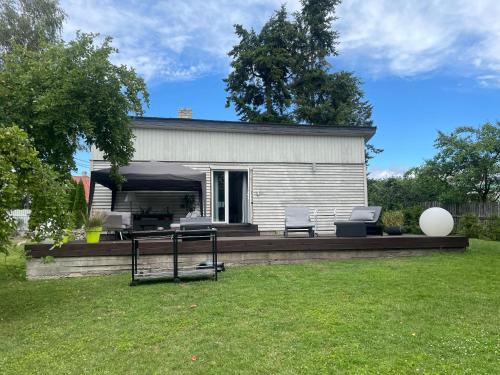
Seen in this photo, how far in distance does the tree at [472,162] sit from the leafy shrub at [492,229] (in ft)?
7.33

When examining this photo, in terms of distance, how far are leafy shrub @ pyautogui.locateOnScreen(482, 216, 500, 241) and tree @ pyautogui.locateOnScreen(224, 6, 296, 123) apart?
575 inches

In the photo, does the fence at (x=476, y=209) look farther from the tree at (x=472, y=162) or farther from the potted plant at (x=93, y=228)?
A: the potted plant at (x=93, y=228)

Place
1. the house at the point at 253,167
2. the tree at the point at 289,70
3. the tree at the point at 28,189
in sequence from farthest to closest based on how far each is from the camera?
the tree at the point at 289,70
the house at the point at 253,167
the tree at the point at 28,189

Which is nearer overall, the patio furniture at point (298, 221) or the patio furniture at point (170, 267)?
the patio furniture at point (170, 267)

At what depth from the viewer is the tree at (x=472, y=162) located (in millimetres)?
15422

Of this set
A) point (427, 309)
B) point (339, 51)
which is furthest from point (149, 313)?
point (339, 51)

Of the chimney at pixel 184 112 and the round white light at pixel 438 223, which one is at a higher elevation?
the chimney at pixel 184 112

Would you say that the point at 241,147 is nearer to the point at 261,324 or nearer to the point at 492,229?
the point at 492,229

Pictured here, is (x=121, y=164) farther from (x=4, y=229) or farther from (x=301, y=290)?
(x=301, y=290)

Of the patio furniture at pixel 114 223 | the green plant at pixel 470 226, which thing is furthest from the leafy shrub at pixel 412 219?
A: the patio furniture at pixel 114 223

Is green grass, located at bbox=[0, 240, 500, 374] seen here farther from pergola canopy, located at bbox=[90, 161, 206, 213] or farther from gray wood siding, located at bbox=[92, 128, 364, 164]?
gray wood siding, located at bbox=[92, 128, 364, 164]

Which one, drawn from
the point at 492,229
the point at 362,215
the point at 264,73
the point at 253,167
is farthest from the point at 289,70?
the point at 362,215

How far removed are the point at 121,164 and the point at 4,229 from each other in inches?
186

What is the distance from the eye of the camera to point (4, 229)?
427cm
